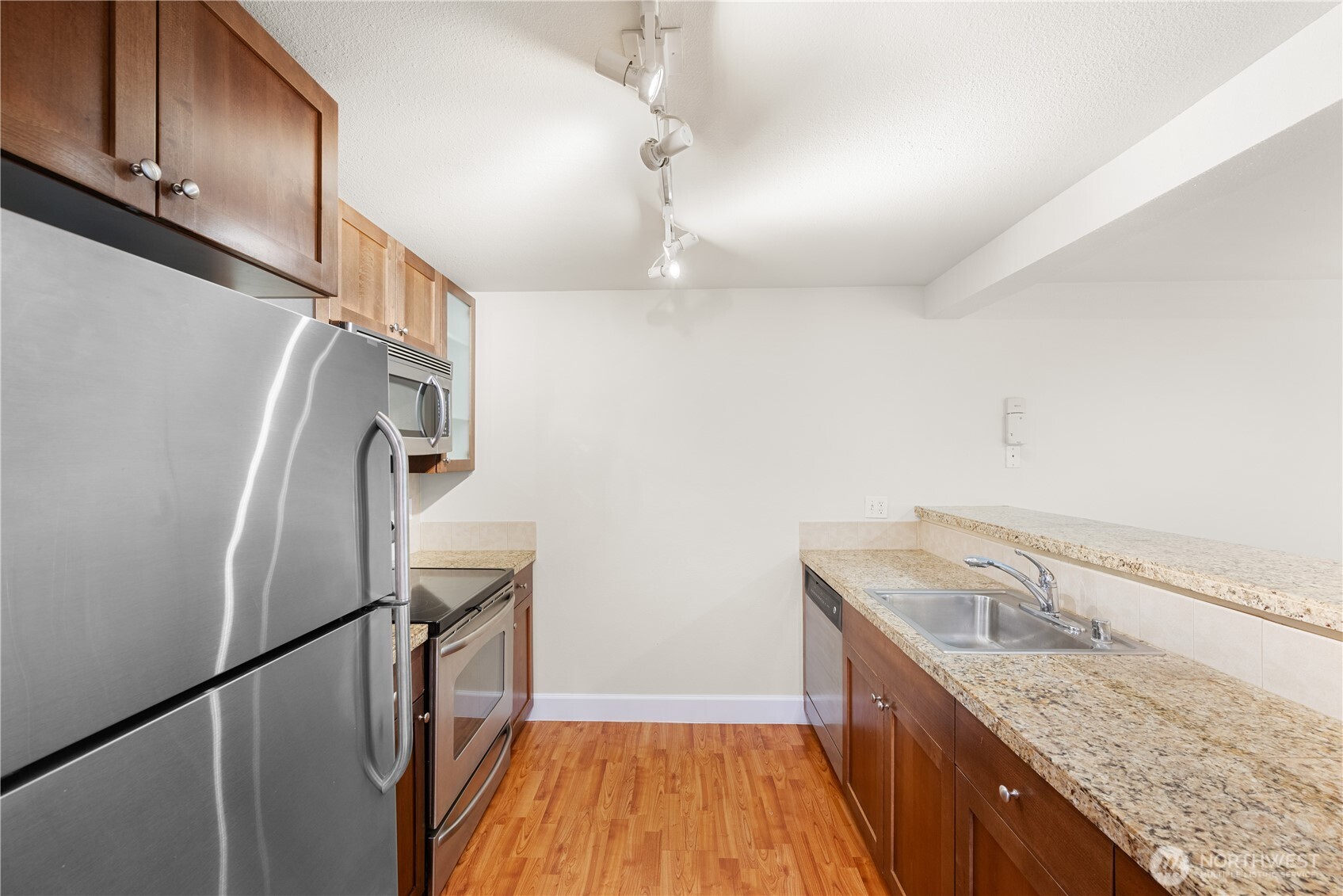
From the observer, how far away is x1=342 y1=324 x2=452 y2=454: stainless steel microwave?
5.66ft

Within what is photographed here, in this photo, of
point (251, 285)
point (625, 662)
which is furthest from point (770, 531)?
point (251, 285)

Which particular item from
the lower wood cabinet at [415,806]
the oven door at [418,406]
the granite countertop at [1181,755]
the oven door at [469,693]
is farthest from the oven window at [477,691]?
the granite countertop at [1181,755]

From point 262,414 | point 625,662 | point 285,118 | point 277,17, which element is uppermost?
point 277,17

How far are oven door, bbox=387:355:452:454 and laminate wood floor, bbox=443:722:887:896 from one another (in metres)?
1.47

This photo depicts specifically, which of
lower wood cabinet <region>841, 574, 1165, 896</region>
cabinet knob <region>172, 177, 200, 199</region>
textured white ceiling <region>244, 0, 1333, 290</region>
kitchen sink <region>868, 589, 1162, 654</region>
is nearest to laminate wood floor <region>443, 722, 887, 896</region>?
lower wood cabinet <region>841, 574, 1165, 896</region>

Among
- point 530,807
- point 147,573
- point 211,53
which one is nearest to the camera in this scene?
point 147,573

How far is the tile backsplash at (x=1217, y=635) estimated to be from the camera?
107 centimetres

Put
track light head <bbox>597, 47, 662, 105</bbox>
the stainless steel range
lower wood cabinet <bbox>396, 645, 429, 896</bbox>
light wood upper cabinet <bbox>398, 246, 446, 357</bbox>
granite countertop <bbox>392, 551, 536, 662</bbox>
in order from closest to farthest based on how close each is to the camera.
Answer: track light head <bbox>597, 47, 662, 105</bbox>, lower wood cabinet <bbox>396, 645, 429, 896</bbox>, the stainless steel range, light wood upper cabinet <bbox>398, 246, 446, 357</bbox>, granite countertop <bbox>392, 551, 536, 662</bbox>

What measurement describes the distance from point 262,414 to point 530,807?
80.1 inches

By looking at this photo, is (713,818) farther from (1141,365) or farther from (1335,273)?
(1335,273)

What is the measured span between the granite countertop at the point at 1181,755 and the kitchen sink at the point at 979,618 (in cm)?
40

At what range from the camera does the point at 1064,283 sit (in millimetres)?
2783

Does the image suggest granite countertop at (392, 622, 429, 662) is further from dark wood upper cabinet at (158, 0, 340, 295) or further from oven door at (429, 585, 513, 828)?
dark wood upper cabinet at (158, 0, 340, 295)

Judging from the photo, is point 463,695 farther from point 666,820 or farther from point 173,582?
point 173,582
